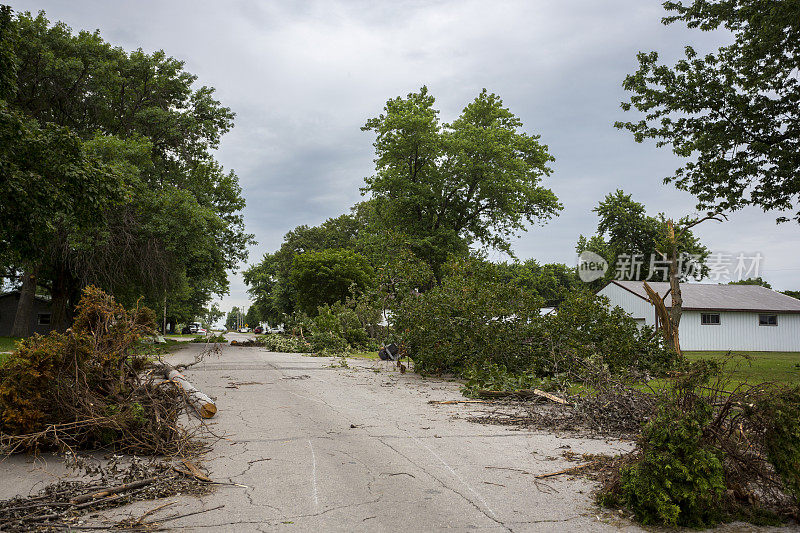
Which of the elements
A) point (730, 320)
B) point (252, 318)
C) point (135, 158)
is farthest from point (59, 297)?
point (252, 318)

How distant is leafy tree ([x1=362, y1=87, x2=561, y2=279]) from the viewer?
32562mm

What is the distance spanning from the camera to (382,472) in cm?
508

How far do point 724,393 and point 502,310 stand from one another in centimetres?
849

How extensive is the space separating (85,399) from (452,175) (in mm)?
29818

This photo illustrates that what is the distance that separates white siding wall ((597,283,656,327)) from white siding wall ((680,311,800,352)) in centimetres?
180

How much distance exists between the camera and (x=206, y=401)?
7.98 meters

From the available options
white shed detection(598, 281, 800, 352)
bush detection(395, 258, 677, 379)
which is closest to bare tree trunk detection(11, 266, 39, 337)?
bush detection(395, 258, 677, 379)

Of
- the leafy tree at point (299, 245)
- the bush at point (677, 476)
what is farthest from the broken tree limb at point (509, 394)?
the leafy tree at point (299, 245)

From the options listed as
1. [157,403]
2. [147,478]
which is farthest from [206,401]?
[147,478]

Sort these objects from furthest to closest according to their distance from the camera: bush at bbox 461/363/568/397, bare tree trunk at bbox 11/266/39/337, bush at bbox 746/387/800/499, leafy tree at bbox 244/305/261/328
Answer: leafy tree at bbox 244/305/261/328 < bare tree trunk at bbox 11/266/39/337 < bush at bbox 461/363/568/397 < bush at bbox 746/387/800/499

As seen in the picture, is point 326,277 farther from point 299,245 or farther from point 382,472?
point 382,472

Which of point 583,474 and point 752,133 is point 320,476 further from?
point 752,133

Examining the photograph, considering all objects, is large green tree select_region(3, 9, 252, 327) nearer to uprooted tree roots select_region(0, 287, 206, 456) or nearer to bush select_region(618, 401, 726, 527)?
uprooted tree roots select_region(0, 287, 206, 456)

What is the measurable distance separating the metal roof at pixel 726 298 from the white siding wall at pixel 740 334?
52 centimetres
